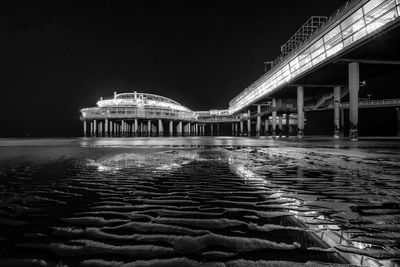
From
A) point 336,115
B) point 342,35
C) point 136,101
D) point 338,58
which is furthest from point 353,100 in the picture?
point 136,101

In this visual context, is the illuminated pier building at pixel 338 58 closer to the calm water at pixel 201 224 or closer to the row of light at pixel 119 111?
the calm water at pixel 201 224

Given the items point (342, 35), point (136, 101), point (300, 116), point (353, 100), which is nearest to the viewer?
point (342, 35)

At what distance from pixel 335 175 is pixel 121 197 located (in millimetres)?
5384

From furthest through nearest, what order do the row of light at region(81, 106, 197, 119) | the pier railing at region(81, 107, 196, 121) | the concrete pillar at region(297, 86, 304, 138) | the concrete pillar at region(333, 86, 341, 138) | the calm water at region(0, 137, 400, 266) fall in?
the row of light at region(81, 106, 197, 119) < the pier railing at region(81, 107, 196, 121) < the concrete pillar at region(297, 86, 304, 138) < the concrete pillar at region(333, 86, 341, 138) < the calm water at region(0, 137, 400, 266)

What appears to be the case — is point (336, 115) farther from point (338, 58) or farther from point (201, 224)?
point (201, 224)

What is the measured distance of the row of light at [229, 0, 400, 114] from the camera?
23.1m

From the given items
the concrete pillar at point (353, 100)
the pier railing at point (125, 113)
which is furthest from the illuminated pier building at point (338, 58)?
the pier railing at point (125, 113)

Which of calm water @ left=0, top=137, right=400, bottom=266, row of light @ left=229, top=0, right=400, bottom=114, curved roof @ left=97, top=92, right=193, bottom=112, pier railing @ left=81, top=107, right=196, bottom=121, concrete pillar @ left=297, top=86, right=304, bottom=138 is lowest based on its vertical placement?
calm water @ left=0, top=137, right=400, bottom=266

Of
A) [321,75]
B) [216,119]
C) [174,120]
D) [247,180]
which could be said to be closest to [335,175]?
[247,180]

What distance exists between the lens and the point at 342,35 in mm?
28969

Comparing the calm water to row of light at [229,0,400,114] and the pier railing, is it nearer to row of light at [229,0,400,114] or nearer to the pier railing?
row of light at [229,0,400,114]

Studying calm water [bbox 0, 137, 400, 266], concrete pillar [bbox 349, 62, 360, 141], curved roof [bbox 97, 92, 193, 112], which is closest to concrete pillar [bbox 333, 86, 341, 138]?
concrete pillar [bbox 349, 62, 360, 141]

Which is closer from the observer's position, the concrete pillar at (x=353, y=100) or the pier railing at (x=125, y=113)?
the concrete pillar at (x=353, y=100)

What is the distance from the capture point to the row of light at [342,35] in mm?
23139
